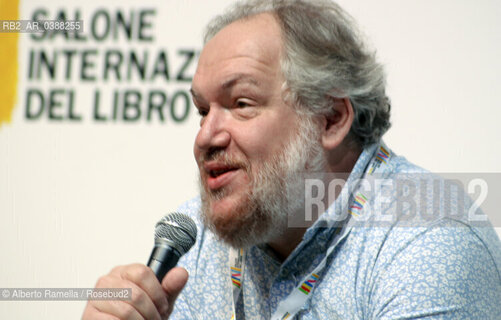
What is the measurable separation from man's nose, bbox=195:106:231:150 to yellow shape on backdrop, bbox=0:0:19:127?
4.93 feet

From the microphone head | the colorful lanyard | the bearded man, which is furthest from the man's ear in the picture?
the microphone head

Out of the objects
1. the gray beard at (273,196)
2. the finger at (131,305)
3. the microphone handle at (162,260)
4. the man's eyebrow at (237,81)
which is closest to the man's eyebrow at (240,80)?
the man's eyebrow at (237,81)

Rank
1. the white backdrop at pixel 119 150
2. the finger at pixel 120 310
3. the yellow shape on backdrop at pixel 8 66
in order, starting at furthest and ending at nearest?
1. the yellow shape on backdrop at pixel 8 66
2. the white backdrop at pixel 119 150
3. the finger at pixel 120 310

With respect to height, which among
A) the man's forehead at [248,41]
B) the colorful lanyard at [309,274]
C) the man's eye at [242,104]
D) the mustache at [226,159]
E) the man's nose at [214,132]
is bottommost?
the colorful lanyard at [309,274]

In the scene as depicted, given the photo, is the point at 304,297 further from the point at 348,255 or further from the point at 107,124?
the point at 107,124

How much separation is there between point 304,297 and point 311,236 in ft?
0.51

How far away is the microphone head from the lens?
1.04 m

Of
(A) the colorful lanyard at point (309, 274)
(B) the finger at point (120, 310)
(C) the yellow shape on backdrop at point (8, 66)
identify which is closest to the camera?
(B) the finger at point (120, 310)

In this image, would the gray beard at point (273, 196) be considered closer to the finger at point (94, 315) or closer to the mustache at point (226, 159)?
the mustache at point (226, 159)

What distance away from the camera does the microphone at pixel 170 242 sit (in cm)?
98

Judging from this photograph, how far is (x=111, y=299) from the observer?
907 millimetres

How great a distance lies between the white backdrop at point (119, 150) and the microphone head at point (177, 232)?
4.02 ft

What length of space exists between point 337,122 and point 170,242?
687mm

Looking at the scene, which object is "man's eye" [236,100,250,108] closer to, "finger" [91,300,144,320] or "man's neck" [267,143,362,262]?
"man's neck" [267,143,362,262]
